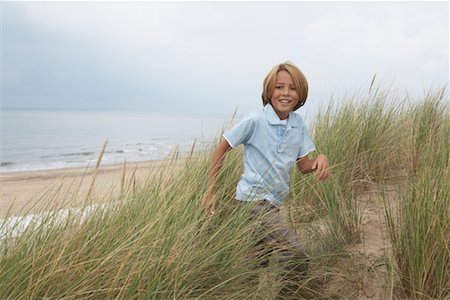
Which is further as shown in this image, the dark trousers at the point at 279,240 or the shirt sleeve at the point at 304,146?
the shirt sleeve at the point at 304,146

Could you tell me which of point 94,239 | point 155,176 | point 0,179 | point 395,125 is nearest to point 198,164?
point 155,176

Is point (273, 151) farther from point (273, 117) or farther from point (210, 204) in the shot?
point (210, 204)

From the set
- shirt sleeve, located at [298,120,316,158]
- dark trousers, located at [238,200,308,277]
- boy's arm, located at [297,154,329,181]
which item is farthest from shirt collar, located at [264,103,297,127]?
dark trousers, located at [238,200,308,277]

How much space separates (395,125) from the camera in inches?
165

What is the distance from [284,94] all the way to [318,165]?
0.40 m

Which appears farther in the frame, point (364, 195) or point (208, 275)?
point (364, 195)

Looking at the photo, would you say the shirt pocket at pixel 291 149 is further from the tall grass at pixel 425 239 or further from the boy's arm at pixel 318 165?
the tall grass at pixel 425 239

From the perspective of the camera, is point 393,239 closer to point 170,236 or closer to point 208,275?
point 208,275

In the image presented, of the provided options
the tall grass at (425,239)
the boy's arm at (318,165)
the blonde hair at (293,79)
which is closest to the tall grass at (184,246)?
the tall grass at (425,239)

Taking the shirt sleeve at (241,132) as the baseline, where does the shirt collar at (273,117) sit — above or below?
above

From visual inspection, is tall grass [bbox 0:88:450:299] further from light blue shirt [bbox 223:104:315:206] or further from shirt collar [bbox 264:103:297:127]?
shirt collar [bbox 264:103:297:127]

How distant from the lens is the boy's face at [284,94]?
214 centimetres

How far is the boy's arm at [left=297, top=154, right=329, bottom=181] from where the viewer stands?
2113 millimetres

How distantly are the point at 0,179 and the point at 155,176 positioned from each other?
7637mm
